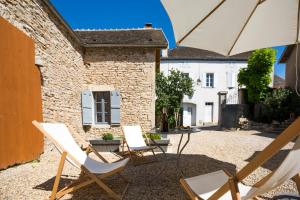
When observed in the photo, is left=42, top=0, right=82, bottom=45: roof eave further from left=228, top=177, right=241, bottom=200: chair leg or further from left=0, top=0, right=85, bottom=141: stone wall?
left=228, top=177, right=241, bottom=200: chair leg

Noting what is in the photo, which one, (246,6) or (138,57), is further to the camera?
(138,57)

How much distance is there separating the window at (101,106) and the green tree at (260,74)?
889cm

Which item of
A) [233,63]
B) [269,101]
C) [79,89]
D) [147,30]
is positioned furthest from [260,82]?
A: [79,89]

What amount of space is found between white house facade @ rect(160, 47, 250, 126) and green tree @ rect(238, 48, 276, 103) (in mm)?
4199

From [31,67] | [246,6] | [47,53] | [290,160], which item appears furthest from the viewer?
[47,53]

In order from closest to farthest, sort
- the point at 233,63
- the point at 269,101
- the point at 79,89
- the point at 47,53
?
the point at 47,53
the point at 79,89
the point at 269,101
the point at 233,63

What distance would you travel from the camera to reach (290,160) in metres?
1.04

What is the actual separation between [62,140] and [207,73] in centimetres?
1555

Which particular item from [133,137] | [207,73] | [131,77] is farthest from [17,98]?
[207,73]

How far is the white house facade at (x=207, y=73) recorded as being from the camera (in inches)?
642

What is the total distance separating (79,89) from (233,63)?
13.5 meters

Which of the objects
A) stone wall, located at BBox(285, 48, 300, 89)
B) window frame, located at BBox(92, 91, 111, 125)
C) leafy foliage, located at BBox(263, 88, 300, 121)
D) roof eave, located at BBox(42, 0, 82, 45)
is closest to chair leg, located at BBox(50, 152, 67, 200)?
roof eave, located at BBox(42, 0, 82, 45)

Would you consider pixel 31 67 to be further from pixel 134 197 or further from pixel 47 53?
pixel 134 197

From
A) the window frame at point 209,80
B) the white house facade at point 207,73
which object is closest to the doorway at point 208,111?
the white house facade at point 207,73
